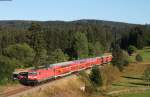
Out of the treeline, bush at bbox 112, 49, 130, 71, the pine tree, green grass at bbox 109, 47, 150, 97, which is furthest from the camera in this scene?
the pine tree

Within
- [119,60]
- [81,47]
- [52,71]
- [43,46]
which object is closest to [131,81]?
[119,60]

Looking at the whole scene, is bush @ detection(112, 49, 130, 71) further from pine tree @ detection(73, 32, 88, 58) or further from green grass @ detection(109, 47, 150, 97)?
pine tree @ detection(73, 32, 88, 58)

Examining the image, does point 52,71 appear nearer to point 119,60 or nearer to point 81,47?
point 119,60

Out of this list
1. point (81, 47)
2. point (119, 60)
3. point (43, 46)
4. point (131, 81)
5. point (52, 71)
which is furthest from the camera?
point (81, 47)

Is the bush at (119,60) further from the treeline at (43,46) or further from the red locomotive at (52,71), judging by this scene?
the treeline at (43,46)

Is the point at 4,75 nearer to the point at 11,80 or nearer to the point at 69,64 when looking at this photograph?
the point at 11,80

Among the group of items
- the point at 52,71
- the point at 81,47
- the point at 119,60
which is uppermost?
the point at 52,71

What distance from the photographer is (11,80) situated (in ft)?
184

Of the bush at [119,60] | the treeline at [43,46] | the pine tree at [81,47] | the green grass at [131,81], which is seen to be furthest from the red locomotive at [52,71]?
the pine tree at [81,47]

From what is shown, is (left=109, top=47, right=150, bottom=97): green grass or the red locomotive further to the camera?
(left=109, top=47, right=150, bottom=97): green grass

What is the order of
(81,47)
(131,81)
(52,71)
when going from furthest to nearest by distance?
(81,47), (131,81), (52,71)

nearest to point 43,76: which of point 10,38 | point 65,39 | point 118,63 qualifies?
point 118,63

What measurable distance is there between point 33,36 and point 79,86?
52322 mm

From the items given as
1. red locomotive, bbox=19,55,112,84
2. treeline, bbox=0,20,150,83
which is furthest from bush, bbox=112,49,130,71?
treeline, bbox=0,20,150,83
